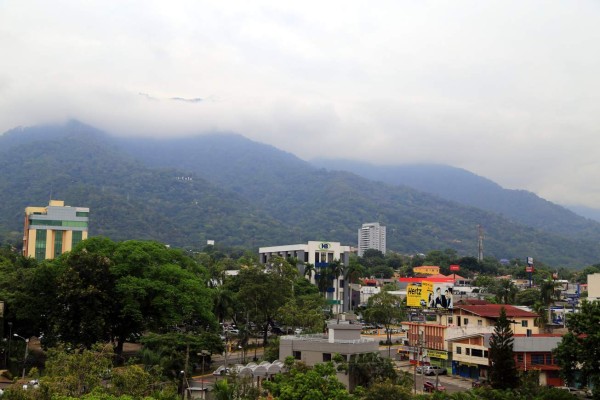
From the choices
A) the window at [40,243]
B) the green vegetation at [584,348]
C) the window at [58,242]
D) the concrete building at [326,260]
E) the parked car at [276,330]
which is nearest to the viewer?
the green vegetation at [584,348]

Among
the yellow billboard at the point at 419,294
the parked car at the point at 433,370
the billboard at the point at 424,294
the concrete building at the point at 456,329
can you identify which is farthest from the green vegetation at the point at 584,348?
the yellow billboard at the point at 419,294

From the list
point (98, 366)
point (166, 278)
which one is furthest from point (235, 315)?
point (98, 366)

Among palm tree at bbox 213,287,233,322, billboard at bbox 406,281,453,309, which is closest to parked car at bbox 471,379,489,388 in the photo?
billboard at bbox 406,281,453,309

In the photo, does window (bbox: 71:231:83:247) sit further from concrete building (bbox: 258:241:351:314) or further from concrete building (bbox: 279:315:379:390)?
concrete building (bbox: 279:315:379:390)

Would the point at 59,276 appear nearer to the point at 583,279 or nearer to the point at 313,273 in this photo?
the point at 313,273

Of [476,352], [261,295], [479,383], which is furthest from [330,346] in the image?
[261,295]

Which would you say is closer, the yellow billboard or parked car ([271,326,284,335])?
parked car ([271,326,284,335])

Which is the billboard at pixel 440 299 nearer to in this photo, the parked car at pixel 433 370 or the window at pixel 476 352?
the parked car at pixel 433 370
